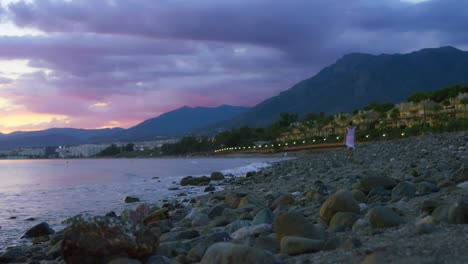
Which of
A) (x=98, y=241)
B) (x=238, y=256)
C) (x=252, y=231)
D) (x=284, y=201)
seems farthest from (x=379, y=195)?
(x=98, y=241)

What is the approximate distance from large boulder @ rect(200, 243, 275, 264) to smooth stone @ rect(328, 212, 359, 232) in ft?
4.92

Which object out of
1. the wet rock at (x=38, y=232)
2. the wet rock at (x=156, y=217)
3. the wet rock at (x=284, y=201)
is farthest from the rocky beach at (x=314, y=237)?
the wet rock at (x=38, y=232)

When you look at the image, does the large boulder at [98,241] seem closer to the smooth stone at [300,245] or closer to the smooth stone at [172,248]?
the smooth stone at [172,248]

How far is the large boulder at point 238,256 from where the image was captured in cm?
341

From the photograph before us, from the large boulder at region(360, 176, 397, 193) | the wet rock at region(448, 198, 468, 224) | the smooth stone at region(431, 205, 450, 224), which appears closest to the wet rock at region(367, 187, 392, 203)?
the large boulder at region(360, 176, 397, 193)

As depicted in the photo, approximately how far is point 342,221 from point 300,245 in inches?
44.3

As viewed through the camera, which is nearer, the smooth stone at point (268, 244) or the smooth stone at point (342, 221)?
the smooth stone at point (268, 244)

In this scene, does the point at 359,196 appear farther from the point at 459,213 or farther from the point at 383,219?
the point at 459,213

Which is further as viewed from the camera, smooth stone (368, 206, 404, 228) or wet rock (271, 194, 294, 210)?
wet rock (271, 194, 294, 210)

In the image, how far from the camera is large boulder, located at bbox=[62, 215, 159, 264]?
14.0 ft

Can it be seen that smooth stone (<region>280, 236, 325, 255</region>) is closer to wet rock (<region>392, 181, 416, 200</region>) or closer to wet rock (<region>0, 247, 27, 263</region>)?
wet rock (<region>392, 181, 416, 200</region>)

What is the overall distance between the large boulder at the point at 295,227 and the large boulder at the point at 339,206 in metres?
0.94

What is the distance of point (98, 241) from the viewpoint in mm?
4258

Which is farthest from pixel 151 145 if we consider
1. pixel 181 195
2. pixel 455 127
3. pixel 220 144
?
pixel 181 195
